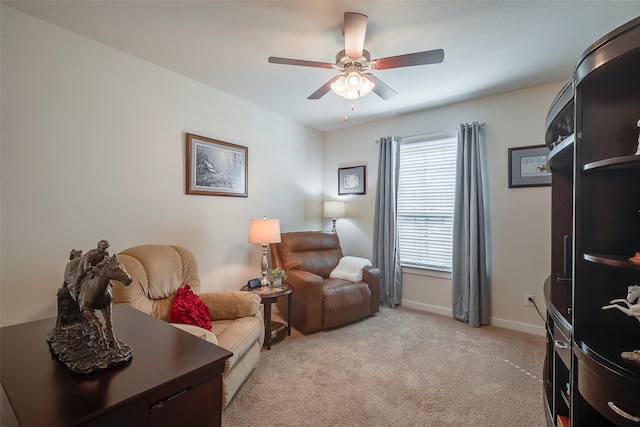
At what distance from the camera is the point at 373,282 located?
3453 millimetres

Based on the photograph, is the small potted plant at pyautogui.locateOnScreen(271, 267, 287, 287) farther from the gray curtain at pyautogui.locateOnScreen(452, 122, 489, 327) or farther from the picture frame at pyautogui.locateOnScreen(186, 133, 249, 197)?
the gray curtain at pyautogui.locateOnScreen(452, 122, 489, 327)

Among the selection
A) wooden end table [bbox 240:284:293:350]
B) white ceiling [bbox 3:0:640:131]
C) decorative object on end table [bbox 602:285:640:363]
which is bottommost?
wooden end table [bbox 240:284:293:350]

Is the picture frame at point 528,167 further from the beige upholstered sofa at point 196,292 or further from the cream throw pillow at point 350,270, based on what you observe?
the beige upholstered sofa at point 196,292

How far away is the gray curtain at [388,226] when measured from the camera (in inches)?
151

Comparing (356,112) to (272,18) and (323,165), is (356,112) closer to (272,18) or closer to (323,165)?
(323,165)

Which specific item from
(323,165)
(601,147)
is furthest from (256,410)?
(323,165)

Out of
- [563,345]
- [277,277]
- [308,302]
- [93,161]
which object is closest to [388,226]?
[308,302]

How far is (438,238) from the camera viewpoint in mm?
3664

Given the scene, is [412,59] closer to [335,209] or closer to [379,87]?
[379,87]

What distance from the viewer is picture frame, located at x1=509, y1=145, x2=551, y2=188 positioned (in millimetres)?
2941

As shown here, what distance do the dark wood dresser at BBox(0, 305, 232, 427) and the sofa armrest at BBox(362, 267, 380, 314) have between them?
2.55 m

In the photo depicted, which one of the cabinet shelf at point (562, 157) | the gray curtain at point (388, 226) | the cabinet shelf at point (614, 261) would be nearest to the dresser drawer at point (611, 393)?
the cabinet shelf at point (614, 261)

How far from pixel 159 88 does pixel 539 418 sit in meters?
3.83

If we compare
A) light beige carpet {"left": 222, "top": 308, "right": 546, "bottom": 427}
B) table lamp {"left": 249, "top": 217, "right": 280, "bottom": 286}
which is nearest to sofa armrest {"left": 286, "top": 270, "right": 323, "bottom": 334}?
light beige carpet {"left": 222, "top": 308, "right": 546, "bottom": 427}
